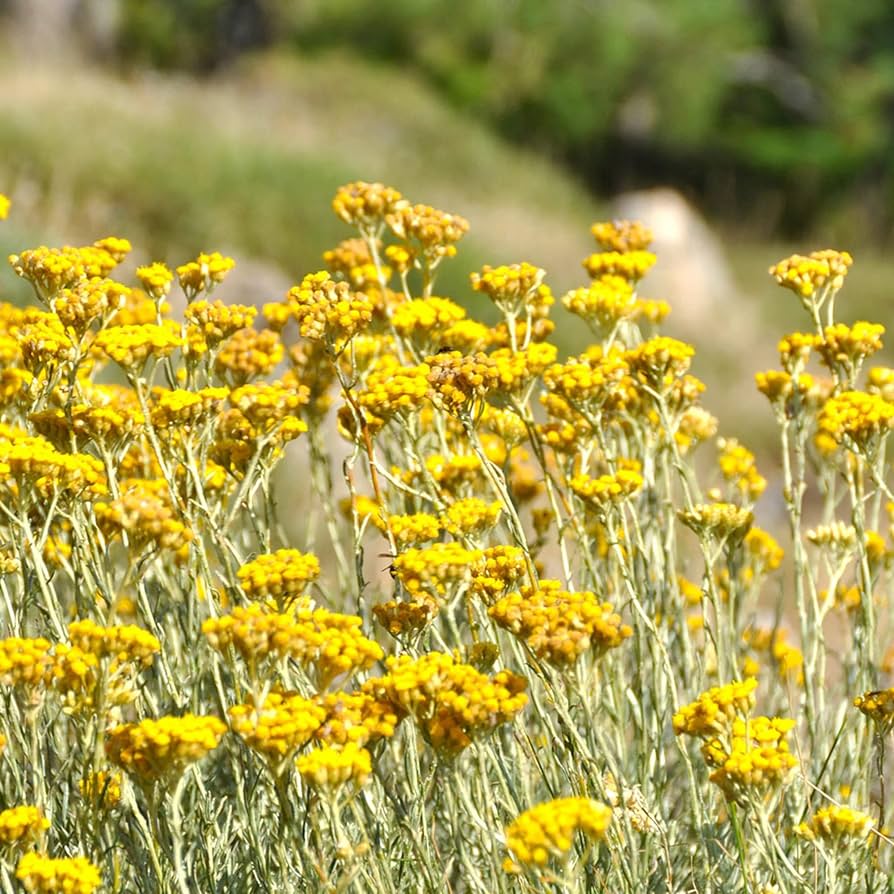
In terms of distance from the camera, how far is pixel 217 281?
2697 millimetres

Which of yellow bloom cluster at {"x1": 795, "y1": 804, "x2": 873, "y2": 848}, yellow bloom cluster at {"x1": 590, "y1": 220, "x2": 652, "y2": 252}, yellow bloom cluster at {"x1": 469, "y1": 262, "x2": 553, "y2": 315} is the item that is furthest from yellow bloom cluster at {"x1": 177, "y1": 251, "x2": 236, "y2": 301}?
yellow bloom cluster at {"x1": 795, "y1": 804, "x2": 873, "y2": 848}

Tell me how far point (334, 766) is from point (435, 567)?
15.3 inches

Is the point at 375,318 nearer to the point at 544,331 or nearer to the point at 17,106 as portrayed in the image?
the point at 544,331

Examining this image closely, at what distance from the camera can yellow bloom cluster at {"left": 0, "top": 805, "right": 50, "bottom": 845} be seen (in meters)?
1.84

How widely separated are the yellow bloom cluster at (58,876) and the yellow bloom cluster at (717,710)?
35.2 inches

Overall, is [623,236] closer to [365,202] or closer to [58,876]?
[365,202]

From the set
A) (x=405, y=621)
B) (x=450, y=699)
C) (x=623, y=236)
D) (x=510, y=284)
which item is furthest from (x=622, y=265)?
(x=450, y=699)

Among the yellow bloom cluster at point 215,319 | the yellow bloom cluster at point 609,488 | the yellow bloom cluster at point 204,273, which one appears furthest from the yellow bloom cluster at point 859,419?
the yellow bloom cluster at point 204,273

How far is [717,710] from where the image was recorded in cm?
200

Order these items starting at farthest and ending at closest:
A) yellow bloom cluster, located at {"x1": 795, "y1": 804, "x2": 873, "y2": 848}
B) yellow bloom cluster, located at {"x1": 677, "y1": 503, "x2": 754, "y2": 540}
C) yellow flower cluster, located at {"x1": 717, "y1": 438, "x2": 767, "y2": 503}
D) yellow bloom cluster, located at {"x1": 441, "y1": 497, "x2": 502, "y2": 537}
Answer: yellow flower cluster, located at {"x1": 717, "y1": 438, "x2": 767, "y2": 503}
yellow bloom cluster, located at {"x1": 677, "y1": 503, "x2": 754, "y2": 540}
yellow bloom cluster, located at {"x1": 441, "y1": 497, "x2": 502, "y2": 537}
yellow bloom cluster, located at {"x1": 795, "y1": 804, "x2": 873, "y2": 848}

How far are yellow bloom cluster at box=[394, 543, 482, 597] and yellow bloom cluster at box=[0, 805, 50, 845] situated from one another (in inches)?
25.3

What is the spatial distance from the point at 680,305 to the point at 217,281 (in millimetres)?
12846

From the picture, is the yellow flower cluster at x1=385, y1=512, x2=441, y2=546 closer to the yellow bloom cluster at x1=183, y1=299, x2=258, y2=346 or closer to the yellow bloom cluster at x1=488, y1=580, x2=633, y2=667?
the yellow bloom cluster at x1=488, y1=580, x2=633, y2=667

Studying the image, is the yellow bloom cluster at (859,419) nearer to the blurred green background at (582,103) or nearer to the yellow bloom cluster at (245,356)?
the yellow bloom cluster at (245,356)
